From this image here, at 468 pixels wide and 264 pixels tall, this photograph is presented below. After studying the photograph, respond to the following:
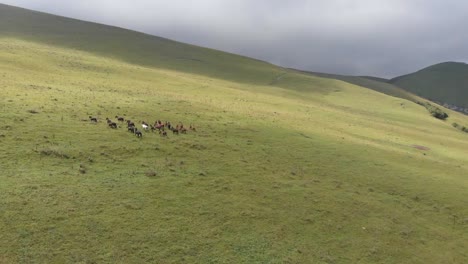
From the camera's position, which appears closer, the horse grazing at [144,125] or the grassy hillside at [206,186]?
the grassy hillside at [206,186]

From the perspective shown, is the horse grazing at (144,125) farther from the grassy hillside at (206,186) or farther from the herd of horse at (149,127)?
the grassy hillside at (206,186)

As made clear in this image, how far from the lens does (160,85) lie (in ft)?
234

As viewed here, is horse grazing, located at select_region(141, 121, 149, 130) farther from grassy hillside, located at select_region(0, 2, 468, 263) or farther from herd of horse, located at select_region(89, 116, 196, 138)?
grassy hillside, located at select_region(0, 2, 468, 263)

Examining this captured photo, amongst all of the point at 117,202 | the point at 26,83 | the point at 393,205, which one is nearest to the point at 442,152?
the point at 393,205

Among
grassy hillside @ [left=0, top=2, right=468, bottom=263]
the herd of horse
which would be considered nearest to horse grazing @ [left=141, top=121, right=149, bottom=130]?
the herd of horse

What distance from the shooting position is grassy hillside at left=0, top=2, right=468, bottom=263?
22.1 m

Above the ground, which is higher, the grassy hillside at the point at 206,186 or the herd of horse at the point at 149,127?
the herd of horse at the point at 149,127

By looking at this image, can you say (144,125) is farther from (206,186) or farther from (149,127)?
(206,186)

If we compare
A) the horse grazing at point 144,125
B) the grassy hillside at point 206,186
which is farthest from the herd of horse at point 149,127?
the grassy hillside at point 206,186

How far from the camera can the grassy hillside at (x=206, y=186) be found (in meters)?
22.1

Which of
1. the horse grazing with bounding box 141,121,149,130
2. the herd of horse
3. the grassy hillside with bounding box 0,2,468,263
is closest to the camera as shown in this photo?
the grassy hillside with bounding box 0,2,468,263

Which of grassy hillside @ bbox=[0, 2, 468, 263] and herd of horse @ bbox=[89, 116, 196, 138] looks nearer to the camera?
grassy hillside @ bbox=[0, 2, 468, 263]

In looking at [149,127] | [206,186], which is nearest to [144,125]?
[149,127]

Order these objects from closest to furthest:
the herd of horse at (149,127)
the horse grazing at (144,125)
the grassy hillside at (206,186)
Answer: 1. the grassy hillside at (206,186)
2. the herd of horse at (149,127)
3. the horse grazing at (144,125)
